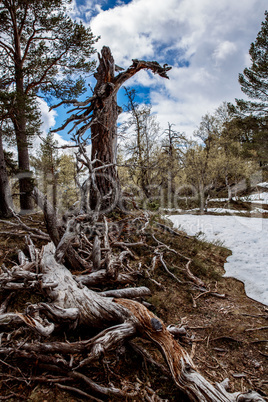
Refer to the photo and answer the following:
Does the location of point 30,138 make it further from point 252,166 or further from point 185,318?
point 252,166

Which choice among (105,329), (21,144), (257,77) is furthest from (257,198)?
(105,329)

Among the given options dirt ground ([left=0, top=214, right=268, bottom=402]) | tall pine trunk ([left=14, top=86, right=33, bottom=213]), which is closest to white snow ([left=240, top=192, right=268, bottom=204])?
dirt ground ([left=0, top=214, right=268, bottom=402])

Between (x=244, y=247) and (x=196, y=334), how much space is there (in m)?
4.72

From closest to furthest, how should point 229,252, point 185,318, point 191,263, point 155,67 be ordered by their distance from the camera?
point 185,318
point 191,263
point 229,252
point 155,67

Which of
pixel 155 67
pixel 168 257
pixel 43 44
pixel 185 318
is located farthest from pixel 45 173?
pixel 185 318

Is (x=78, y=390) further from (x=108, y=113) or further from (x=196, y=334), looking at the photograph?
(x=108, y=113)

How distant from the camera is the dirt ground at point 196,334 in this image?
Answer: 6.52 feet

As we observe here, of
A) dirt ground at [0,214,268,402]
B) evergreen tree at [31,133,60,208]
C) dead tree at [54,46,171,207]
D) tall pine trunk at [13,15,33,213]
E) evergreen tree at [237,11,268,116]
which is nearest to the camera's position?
dirt ground at [0,214,268,402]

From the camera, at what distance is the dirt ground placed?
1988mm

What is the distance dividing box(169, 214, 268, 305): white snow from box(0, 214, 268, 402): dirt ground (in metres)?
0.28

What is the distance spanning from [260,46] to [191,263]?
1950 cm

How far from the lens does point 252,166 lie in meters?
17.8

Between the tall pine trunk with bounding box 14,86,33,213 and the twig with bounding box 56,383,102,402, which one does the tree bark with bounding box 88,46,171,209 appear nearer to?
the tall pine trunk with bounding box 14,86,33,213

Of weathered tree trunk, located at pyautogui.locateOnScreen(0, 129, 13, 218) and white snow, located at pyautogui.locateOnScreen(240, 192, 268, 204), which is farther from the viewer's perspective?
white snow, located at pyautogui.locateOnScreen(240, 192, 268, 204)
